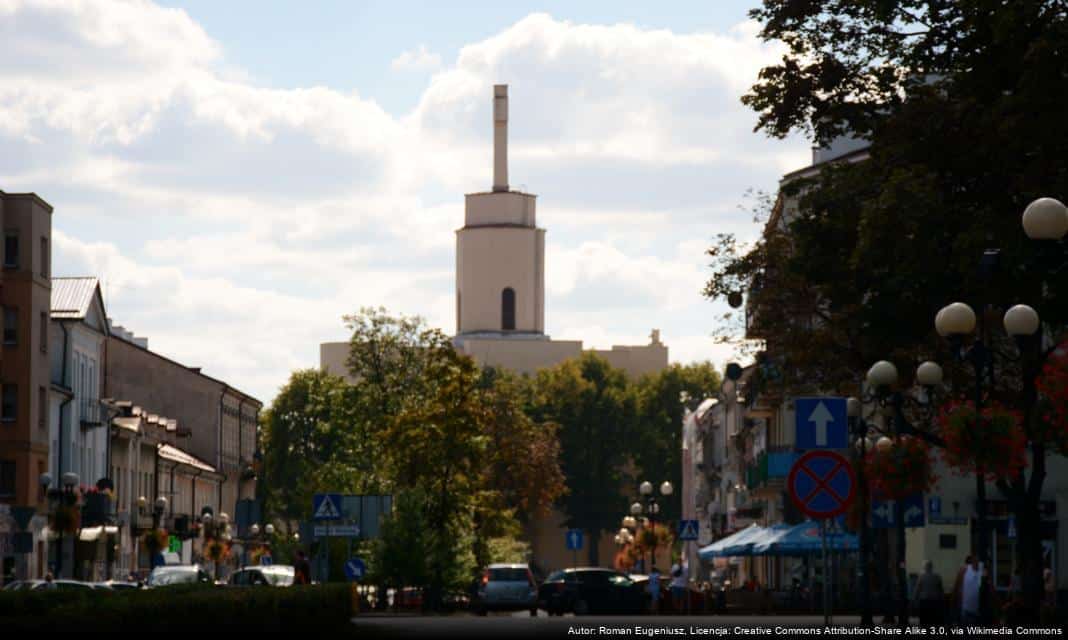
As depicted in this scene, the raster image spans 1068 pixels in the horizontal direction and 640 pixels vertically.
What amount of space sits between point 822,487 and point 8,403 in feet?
180

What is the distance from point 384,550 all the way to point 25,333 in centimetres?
1709

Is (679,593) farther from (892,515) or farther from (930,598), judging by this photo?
(930,598)

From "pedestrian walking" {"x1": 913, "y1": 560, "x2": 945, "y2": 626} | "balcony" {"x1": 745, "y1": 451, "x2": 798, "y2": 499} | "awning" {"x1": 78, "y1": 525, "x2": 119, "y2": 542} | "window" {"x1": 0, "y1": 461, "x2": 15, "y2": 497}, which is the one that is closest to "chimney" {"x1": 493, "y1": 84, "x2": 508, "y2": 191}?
Result: "balcony" {"x1": 745, "y1": 451, "x2": 798, "y2": 499}

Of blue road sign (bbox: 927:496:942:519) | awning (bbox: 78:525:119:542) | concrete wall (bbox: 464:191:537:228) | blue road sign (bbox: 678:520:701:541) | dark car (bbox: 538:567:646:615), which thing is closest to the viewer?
blue road sign (bbox: 927:496:942:519)

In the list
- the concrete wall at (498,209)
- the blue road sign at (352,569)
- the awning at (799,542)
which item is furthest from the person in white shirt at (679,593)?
the concrete wall at (498,209)

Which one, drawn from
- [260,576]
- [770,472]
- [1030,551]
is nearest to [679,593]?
[260,576]

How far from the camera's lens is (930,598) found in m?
38.3

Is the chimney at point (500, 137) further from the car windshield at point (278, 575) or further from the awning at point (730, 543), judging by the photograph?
the car windshield at point (278, 575)

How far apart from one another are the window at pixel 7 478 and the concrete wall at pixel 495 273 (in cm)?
8334

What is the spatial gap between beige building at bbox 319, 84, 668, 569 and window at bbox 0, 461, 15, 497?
82419 millimetres

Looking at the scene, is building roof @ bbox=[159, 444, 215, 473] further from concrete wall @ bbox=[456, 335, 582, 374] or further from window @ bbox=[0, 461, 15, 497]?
concrete wall @ bbox=[456, 335, 582, 374]

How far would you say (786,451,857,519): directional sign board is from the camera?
24.6 meters

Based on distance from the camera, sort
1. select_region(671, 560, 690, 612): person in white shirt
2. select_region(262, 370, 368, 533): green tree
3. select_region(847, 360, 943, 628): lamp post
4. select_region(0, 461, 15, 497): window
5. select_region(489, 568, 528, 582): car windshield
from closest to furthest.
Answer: select_region(847, 360, 943, 628): lamp post, select_region(671, 560, 690, 612): person in white shirt, select_region(489, 568, 528, 582): car windshield, select_region(0, 461, 15, 497): window, select_region(262, 370, 368, 533): green tree

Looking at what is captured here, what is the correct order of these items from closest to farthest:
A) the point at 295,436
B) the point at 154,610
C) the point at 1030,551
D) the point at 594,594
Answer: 1. the point at 154,610
2. the point at 1030,551
3. the point at 594,594
4. the point at 295,436
